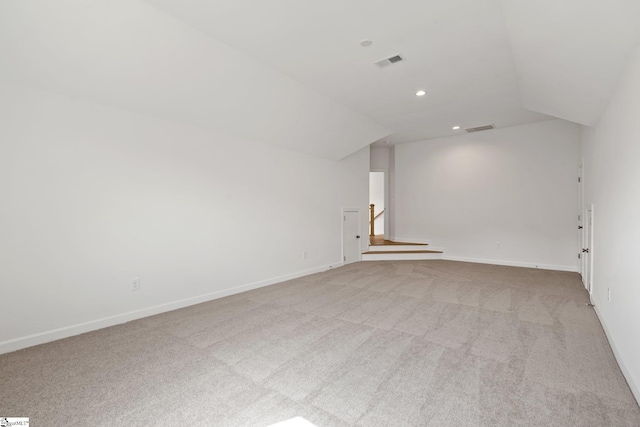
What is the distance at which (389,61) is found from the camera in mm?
3441

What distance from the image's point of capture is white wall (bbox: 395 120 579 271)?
19.3 feet

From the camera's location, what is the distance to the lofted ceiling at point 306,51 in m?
2.26

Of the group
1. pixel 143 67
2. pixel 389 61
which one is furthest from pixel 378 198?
pixel 143 67

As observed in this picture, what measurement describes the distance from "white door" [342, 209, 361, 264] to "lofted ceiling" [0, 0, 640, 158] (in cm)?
301

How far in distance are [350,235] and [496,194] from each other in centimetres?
355

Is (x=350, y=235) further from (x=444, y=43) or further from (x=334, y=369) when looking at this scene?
(x=334, y=369)

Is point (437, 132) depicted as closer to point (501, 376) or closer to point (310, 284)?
point (310, 284)

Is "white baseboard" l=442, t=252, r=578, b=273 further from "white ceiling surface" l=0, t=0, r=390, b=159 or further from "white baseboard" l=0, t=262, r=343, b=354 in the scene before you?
"white ceiling surface" l=0, t=0, r=390, b=159

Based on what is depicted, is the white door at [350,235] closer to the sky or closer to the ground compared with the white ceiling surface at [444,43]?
closer to the ground

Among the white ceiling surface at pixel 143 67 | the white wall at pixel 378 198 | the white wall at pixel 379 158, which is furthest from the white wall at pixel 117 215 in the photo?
the white wall at pixel 378 198

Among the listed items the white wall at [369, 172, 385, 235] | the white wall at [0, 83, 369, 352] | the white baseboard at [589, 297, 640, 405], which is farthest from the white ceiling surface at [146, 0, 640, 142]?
the white wall at [369, 172, 385, 235]

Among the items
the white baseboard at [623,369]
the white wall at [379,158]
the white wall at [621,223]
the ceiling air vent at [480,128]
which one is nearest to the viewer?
the white baseboard at [623,369]

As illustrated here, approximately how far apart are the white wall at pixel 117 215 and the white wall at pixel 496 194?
4.38 m

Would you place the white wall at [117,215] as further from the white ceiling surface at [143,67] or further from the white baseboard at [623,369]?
the white baseboard at [623,369]
